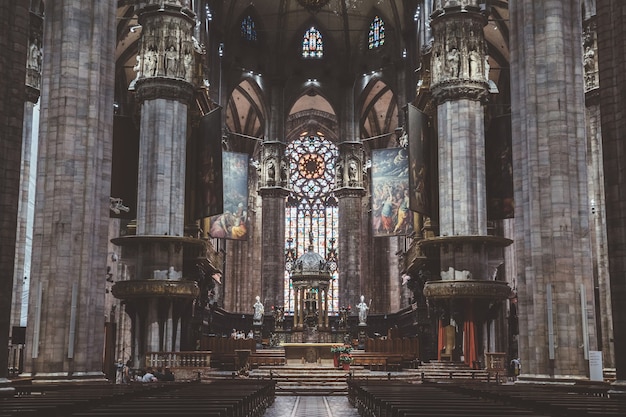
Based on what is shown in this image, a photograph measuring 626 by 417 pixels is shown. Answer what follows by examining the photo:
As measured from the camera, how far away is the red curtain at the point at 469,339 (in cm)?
3139

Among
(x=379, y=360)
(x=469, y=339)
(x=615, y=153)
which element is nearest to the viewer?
(x=615, y=153)

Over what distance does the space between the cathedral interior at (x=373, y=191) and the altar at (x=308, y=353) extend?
126 mm

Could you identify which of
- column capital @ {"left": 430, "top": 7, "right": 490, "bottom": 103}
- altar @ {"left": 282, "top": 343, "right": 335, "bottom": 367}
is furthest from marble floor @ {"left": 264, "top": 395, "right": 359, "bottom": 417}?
column capital @ {"left": 430, "top": 7, "right": 490, "bottom": 103}

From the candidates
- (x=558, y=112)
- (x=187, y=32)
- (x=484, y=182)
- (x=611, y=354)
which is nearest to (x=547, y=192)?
(x=558, y=112)

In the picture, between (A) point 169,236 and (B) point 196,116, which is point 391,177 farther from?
(A) point 169,236

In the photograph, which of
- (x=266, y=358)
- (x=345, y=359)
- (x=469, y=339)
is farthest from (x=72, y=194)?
(x=266, y=358)

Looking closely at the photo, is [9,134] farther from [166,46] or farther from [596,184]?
[166,46]

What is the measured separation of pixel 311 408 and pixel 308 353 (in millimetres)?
17179

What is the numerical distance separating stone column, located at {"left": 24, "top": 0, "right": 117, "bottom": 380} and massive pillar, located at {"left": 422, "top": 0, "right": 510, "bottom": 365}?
1535cm

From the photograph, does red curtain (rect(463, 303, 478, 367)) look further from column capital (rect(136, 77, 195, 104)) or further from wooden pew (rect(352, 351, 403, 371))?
column capital (rect(136, 77, 195, 104))

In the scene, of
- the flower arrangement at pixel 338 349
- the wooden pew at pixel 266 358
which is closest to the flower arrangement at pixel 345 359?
the flower arrangement at pixel 338 349

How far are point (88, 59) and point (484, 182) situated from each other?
1820cm

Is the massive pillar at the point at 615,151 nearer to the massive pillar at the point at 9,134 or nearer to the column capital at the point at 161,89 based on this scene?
the massive pillar at the point at 9,134

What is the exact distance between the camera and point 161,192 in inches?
1320
